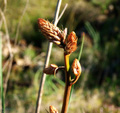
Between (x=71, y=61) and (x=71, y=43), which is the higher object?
(x=71, y=43)

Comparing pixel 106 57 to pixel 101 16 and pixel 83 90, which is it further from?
pixel 101 16

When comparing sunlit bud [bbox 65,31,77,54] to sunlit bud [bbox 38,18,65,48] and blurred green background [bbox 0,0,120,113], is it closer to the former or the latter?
sunlit bud [bbox 38,18,65,48]

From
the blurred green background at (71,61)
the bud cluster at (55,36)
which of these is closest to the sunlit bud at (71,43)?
the bud cluster at (55,36)

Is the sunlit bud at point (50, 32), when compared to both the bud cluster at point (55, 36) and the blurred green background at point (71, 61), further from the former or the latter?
the blurred green background at point (71, 61)

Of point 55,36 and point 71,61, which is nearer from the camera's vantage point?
point 55,36

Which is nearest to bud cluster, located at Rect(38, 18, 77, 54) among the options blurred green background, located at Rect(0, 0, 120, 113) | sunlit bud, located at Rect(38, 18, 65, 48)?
sunlit bud, located at Rect(38, 18, 65, 48)

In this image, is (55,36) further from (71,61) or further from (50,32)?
(71,61)

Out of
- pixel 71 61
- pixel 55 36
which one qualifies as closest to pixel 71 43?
pixel 55 36
